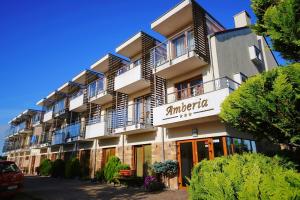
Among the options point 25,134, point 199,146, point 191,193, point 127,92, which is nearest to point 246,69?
point 199,146

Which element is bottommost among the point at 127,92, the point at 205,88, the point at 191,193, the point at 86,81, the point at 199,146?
the point at 191,193

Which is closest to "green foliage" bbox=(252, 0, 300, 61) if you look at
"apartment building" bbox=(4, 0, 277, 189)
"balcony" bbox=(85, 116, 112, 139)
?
"apartment building" bbox=(4, 0, 277, 189)

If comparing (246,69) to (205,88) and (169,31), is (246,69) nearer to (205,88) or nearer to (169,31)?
(205,88)

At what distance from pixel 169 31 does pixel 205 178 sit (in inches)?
475

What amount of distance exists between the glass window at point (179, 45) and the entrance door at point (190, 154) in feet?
18.1

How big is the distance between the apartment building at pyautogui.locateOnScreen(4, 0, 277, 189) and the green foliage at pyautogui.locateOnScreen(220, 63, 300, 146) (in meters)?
3.91

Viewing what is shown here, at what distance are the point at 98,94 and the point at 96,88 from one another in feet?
2.72

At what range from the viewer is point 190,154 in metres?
12.0

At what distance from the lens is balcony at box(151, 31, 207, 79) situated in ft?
40.1

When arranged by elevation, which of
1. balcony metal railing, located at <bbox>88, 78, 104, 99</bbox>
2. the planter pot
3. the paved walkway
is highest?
balcony metal railing, located at <bbox>88, 78, 104, 99</bbox>

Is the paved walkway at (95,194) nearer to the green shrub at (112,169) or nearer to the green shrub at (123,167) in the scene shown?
the green shrub at (123,167)

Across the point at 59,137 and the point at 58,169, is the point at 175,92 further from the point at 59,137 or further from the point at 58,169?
the point at 59,137

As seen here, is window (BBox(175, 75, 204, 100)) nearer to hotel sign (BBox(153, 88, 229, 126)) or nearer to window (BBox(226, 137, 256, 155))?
hotel sign (BBox(153, 88, 229, 126))

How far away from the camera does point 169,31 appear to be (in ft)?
49.5
